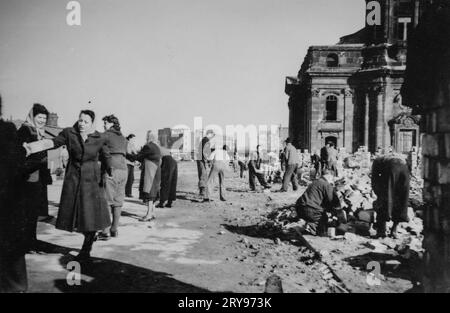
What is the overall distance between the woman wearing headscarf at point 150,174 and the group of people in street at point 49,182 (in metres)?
Result: 1.54

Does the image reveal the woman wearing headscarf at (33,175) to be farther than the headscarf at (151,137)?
No

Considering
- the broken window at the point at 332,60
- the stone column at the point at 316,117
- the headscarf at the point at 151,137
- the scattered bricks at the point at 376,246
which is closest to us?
the scattered bricks at the point at 376,246

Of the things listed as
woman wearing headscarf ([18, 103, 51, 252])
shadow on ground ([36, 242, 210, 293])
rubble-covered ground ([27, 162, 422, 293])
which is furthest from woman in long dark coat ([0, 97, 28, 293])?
shadow on ground ([36, 242, 210, 293])

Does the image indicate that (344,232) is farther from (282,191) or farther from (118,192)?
(282,191)

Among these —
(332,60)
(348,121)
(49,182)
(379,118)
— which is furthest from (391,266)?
(332,60)

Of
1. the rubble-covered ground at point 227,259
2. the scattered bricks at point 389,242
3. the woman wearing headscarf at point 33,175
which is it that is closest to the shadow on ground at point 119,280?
the rubble-covered ground at point 227,259

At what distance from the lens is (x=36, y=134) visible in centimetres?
526

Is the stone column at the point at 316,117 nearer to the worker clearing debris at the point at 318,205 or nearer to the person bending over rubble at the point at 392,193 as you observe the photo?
the person bending over rubble at the point at 392,193

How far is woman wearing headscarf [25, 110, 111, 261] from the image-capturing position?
472 cm

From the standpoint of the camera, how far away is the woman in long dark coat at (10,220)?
367cm

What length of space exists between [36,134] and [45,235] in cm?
221

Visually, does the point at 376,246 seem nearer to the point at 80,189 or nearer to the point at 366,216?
the point at 366,216

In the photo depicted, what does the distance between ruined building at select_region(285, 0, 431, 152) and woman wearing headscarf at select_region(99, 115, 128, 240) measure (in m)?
29.2
